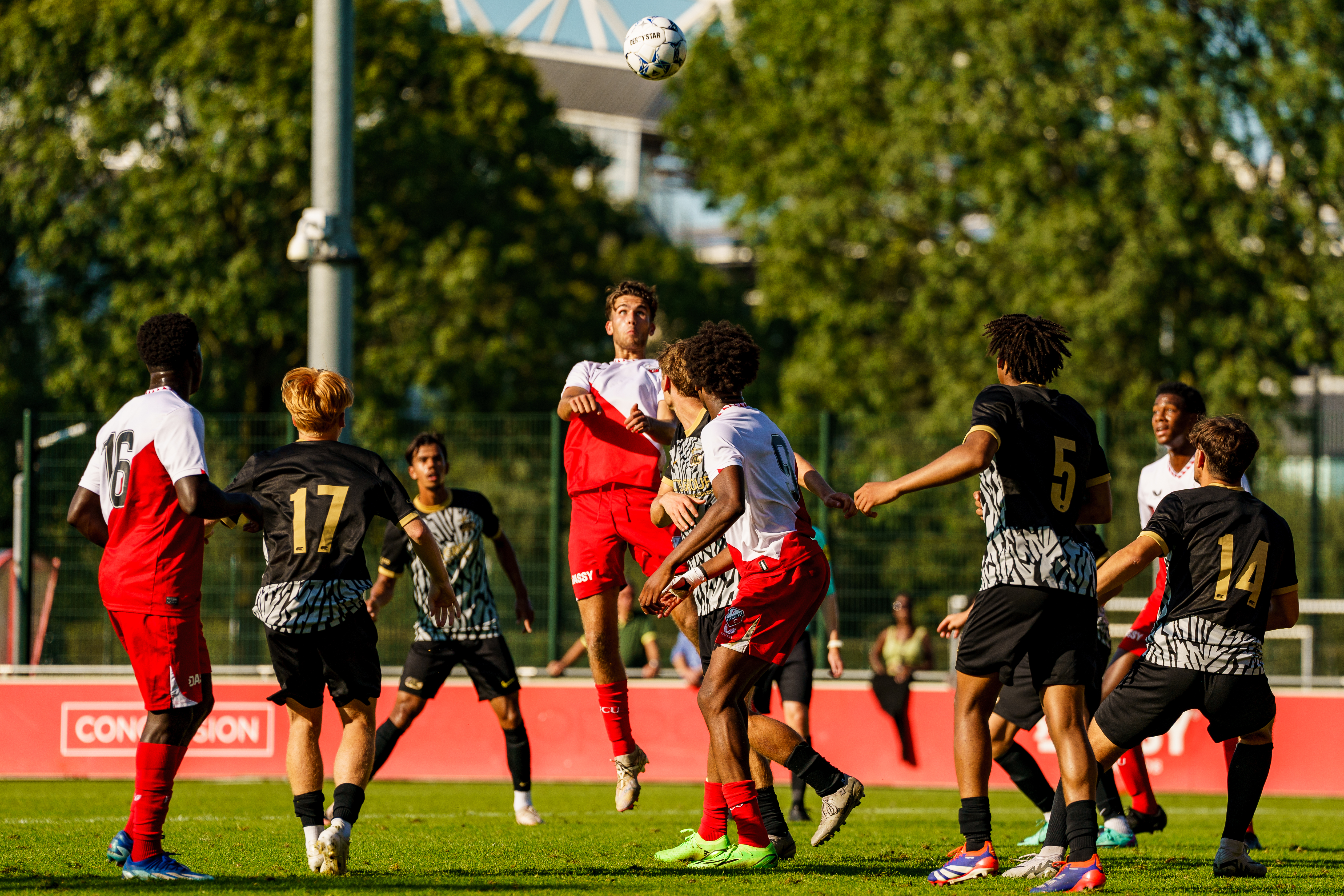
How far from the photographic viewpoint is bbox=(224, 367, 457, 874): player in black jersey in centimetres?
638

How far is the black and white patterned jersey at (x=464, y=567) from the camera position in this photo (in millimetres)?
9633

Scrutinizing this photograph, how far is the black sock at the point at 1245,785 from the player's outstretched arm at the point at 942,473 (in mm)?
2237

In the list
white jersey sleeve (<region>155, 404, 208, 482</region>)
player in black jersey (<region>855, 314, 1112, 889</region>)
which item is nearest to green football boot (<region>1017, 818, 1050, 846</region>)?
player in black jersey (<region>855, 314, 1112, 889</region>)

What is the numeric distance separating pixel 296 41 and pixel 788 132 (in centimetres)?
987

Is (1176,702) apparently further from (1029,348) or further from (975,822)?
(1029,348)

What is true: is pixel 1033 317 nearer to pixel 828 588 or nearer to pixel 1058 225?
pixel 828 588

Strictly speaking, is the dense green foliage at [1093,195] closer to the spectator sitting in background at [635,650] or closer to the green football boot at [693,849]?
the spectator sitting in background at [635,650]

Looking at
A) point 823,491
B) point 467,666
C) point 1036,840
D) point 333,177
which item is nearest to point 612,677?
point 823,491

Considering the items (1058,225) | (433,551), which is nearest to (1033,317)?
(433,551)

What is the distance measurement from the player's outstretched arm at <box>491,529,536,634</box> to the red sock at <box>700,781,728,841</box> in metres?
2.52

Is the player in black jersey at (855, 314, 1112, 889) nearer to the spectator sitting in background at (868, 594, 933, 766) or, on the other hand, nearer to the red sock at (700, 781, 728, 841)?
the red sock at (700, 781, 728, 841)

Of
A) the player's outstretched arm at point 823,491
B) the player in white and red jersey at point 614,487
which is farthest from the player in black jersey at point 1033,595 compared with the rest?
the player in white and red jersey at point 614,487

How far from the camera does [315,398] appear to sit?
21.4ft

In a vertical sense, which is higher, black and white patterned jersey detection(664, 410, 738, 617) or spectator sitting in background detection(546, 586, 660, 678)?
black and white patterned jersey detection(664, 410, 738, 617)
